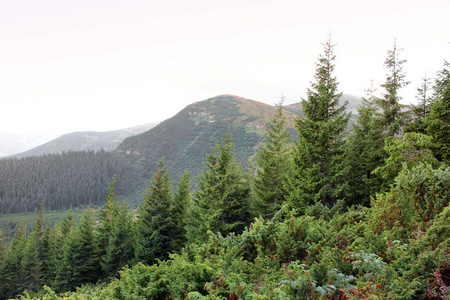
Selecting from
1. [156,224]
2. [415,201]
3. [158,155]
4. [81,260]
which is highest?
[415,201]

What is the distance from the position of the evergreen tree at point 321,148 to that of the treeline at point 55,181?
11631cm

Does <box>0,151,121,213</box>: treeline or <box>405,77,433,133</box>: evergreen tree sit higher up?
<box>405,77,433,133</box>: evergreen tree

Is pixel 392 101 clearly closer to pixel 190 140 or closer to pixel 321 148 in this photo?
pixel 321 148

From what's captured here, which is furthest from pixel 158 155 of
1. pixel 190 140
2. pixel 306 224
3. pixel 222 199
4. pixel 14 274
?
pixel 306 224

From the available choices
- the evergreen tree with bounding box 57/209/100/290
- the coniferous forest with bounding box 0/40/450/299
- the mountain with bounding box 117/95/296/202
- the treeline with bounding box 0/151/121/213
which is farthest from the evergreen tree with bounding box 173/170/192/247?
the treeline with bounding box 0/151/121/213

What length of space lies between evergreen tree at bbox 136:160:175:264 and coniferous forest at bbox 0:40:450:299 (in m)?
0.11

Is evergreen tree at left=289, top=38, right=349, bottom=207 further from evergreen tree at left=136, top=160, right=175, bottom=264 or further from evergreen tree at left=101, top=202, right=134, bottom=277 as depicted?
evergreen tree at left=101, top=202, right=134, bottom=277

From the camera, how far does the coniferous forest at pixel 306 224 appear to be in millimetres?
3975

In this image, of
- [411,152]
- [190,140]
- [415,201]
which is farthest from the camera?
[190,140]

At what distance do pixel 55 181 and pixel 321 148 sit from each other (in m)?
144

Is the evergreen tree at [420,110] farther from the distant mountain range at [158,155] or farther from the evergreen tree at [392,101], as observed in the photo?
the distant mountain range at [158,155]

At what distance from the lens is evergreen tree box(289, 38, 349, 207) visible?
12.7 metres

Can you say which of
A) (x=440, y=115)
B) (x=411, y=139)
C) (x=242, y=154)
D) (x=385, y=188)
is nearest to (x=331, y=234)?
(x=411, y=139)

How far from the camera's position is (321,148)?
13.2 meters
